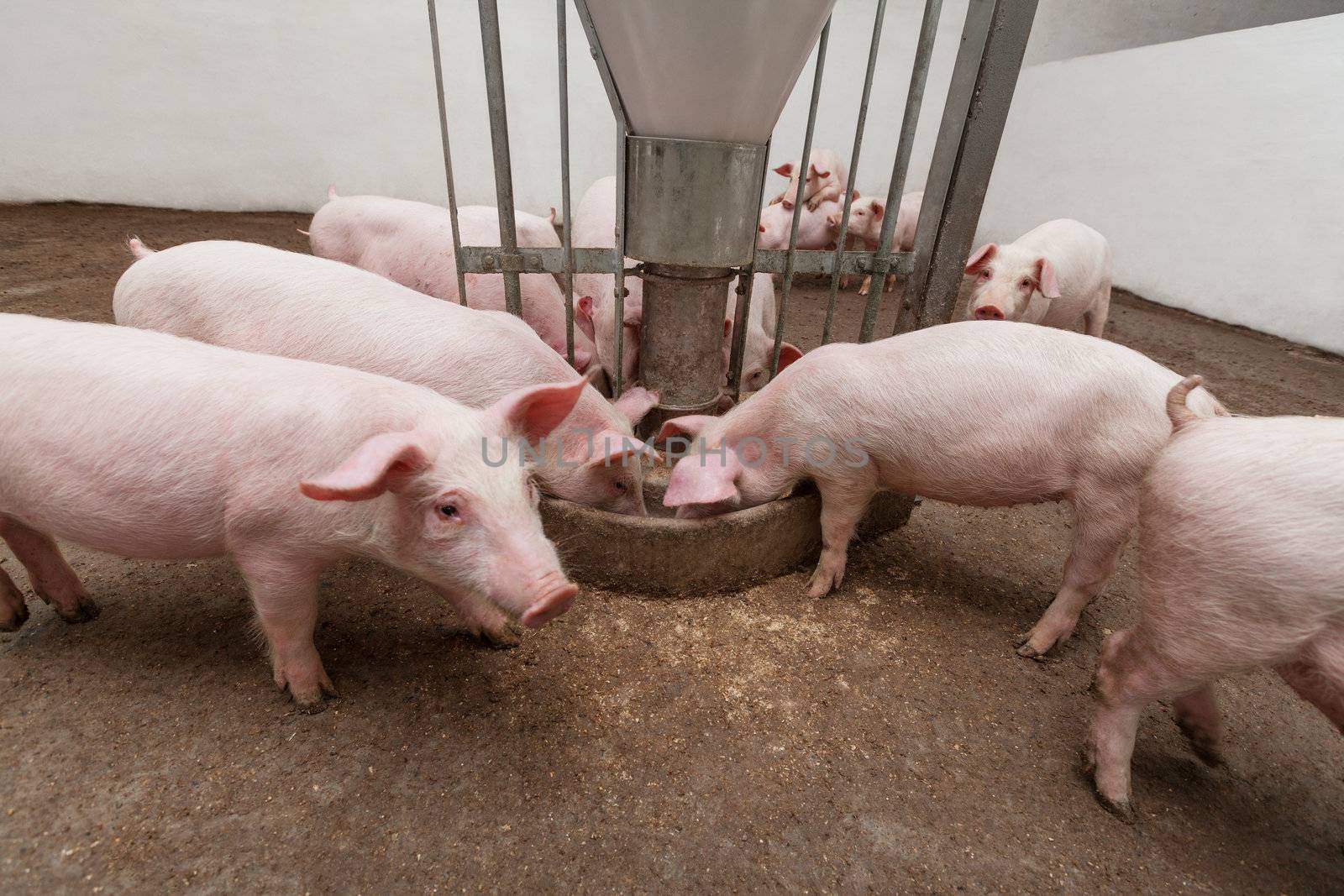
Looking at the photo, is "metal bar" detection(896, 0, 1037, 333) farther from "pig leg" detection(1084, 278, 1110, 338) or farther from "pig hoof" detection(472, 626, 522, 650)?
"pig leg" detection(1084, 278, 1110, 338)

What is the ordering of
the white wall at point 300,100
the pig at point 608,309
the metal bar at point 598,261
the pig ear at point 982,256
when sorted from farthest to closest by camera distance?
the white wall at point 300,100
the pig ear at point 982,256
the pig at point 608,309
the metal bar at point 598,261

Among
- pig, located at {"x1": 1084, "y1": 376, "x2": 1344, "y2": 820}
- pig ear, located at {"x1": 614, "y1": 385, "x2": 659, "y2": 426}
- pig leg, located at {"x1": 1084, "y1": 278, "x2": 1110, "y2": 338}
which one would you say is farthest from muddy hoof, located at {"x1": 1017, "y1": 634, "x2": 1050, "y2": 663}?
pig leg, located at {"x1": 1084, "y1": 278, "x2": 1110, "y2": 338}

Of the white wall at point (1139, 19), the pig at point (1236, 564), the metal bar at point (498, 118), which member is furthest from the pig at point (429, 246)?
the white wall at point (1139, 19)

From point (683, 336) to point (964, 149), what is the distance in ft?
5.10

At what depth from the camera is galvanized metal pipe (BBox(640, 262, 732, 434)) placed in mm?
2988

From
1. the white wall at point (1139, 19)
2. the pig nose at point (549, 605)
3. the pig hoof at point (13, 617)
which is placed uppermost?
the white wall at point (1139, 19)

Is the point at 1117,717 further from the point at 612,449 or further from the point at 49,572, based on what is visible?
the point at 49,572

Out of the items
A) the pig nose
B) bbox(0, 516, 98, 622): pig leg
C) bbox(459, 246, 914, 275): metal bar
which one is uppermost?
bbox(459, 246, 914, 275): metal bar

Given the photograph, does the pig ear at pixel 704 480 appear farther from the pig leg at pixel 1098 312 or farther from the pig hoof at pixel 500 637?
the pig leg at pixel 1098 312

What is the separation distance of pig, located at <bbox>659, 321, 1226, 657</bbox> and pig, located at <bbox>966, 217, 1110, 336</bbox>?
6.35ft

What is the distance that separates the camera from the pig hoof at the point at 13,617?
7.50 ft

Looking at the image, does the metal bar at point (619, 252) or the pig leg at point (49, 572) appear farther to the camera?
the metal bar at point (619, 252)

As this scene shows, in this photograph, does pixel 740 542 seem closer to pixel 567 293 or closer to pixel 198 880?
pixel 567 293

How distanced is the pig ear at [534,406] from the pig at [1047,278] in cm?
325
